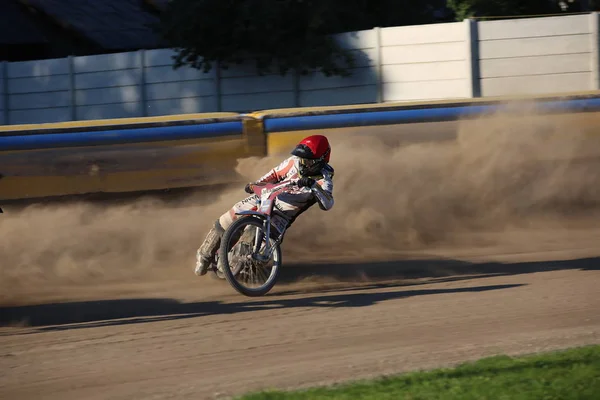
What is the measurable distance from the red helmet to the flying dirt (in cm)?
170

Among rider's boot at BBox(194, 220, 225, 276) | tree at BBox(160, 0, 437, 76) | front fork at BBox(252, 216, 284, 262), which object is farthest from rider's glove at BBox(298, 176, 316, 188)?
tree at BBox(160, 0, 437, 76)

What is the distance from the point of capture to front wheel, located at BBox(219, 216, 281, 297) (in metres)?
8.65

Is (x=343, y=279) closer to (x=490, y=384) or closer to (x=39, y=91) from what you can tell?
(x=490, y=384)

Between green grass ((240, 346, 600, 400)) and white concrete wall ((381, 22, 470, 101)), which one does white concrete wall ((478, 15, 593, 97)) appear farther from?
green grass ((240, 346, 600, 400))

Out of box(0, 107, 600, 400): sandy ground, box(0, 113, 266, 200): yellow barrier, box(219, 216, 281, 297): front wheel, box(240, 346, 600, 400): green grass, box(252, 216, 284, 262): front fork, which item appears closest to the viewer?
box(240, 346, 600, 400): green grass

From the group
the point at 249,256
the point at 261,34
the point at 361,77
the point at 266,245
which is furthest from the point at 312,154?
the point at 261,34

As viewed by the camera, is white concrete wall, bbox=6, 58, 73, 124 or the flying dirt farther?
white concrete wall, bbox=6, 58, 73, 124

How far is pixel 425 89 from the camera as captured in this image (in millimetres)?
19688

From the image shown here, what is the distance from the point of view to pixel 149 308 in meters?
8.47

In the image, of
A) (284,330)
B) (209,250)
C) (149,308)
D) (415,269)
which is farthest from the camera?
(415,269)

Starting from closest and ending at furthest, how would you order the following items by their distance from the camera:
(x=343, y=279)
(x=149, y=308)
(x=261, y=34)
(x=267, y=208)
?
1. (x=149, y=308)
2. (x=267, y=208)
3. (x=343, y=279)
4. (x=261, y=34)

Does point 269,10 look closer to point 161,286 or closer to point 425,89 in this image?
point 425,89

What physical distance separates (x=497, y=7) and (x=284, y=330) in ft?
52.8

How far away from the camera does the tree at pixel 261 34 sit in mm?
20656
